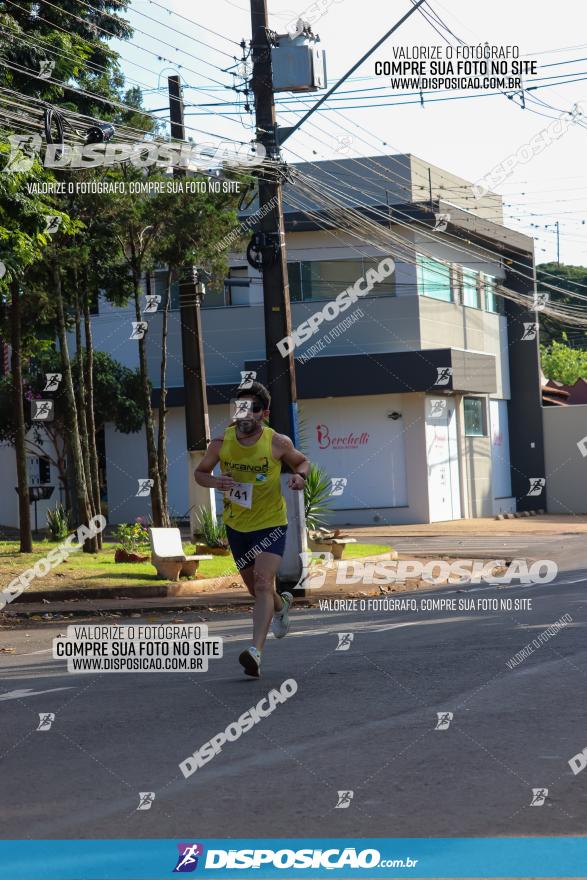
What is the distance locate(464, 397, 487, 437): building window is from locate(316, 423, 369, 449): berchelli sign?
4115 millimetres


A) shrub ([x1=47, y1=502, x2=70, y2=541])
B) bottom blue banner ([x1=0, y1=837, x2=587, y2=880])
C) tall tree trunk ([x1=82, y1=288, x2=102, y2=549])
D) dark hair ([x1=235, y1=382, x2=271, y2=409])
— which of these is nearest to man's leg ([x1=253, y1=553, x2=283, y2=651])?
dark hair ([x1=235, y1=382, x2=271, y2=409])

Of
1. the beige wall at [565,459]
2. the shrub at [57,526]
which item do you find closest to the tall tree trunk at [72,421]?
the shrub at [57,526]

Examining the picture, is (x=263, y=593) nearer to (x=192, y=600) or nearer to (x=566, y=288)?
(x=192, y=600)

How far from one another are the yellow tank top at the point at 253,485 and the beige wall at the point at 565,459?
31.5 m

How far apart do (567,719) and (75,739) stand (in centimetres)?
274

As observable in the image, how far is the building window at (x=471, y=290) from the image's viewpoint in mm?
38000

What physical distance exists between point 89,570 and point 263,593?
1015 cm

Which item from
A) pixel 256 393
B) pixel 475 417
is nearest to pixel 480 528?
pixel 475 417

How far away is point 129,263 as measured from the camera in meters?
22.9

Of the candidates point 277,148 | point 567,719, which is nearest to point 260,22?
point 277,148

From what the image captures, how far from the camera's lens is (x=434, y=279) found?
3588 cm

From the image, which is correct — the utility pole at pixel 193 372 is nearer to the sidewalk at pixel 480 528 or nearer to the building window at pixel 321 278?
the sidewalk at pixel 480 528

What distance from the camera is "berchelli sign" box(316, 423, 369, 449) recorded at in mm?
35344

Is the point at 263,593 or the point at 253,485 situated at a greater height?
the point at 253,485
